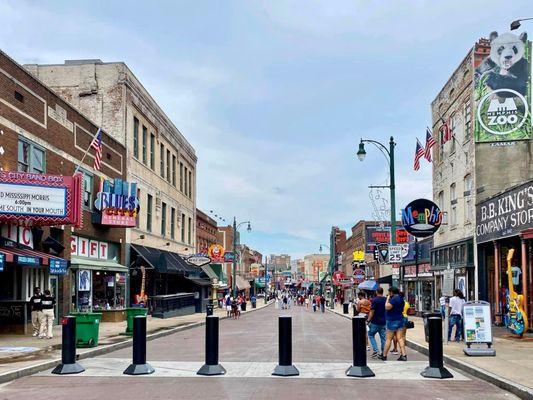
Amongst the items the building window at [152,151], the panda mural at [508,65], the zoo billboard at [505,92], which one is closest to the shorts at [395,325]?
the zoo billboard at [505,92]

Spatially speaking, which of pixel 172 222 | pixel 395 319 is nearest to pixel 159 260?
pixel 172 222

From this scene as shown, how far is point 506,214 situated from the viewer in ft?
79.5

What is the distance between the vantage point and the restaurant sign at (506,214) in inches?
864

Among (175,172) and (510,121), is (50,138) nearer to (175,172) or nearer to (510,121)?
(510,121)

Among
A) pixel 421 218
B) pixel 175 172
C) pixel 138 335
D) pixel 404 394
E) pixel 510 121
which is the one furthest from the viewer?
pixel 175 172

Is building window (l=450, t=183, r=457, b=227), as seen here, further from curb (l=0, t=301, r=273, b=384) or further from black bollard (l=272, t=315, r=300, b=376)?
black bollard (l=272, t=315, r=300, b=376)

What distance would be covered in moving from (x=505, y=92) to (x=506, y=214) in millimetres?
6936

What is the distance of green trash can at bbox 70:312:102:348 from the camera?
16531 mm

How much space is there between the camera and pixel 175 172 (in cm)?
4894

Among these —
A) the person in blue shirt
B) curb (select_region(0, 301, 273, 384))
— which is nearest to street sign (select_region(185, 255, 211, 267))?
curb (select_region(0, 301, 273, 384))

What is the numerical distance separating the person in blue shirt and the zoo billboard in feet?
52.9

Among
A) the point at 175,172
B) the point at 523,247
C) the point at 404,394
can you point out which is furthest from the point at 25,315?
the point at 175,172

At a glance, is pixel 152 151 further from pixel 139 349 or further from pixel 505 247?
pixel 139 349

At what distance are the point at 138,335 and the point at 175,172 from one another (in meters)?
37.3
